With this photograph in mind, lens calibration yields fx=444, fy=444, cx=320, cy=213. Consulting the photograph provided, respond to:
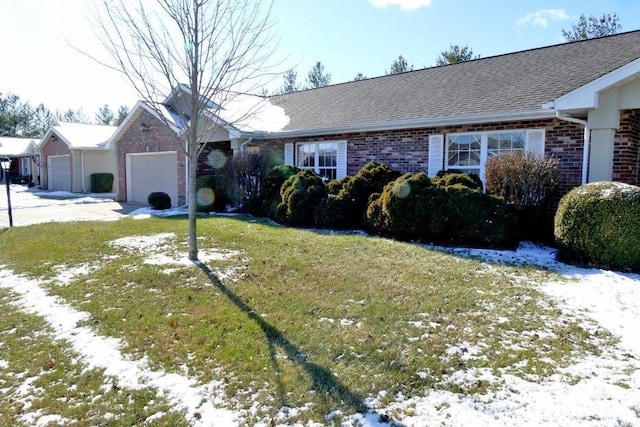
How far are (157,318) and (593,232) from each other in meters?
6.54

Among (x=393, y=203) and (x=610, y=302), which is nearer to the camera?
(x=610, y=302)

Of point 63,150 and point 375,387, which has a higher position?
point 63,150

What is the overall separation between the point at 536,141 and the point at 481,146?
1304 millimetres

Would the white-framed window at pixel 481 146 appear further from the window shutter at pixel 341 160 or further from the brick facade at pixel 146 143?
the brick facade at pixel 146 143

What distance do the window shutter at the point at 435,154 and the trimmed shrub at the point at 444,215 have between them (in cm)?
271

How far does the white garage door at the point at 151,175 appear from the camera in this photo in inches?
704

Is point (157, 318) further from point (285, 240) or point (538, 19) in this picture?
point (538, 19)

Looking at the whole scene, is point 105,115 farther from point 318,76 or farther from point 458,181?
point 458,181

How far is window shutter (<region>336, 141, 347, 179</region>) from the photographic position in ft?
45.9

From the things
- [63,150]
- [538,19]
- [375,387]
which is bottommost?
[375,387]

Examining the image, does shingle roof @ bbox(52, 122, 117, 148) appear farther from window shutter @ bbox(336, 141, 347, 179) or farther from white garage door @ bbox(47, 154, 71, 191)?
window shutter @ bbox(336, 141, 347, 179)

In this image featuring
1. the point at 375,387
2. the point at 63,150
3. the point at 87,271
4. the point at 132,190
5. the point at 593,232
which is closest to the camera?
the point at 375,387

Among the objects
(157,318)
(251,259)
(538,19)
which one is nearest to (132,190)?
(251,259)

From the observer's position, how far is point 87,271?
7.47 m
